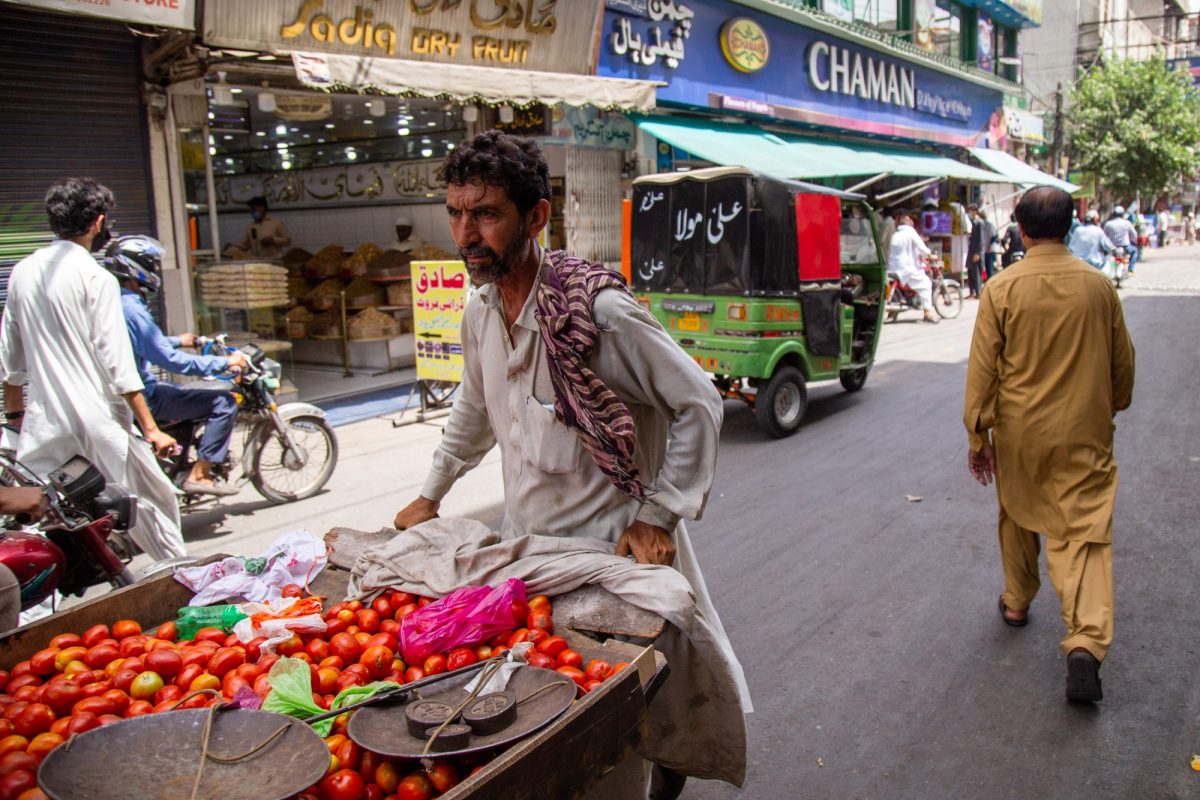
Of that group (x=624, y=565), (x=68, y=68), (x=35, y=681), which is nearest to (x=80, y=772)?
(x=35, y=681)

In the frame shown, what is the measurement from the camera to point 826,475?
22.5 ft

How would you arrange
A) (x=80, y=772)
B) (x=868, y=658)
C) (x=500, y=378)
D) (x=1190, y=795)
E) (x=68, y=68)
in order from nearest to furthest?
1. (x=80, y=772)
2. (x=500, y=378)
3. (x=1190, y=795)
4. (x=868, y=658)
5. (x=68, y=68)

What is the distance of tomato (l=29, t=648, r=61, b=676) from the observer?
222 cm

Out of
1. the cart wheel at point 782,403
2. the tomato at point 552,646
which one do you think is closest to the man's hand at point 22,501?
the tomato at point 552,646

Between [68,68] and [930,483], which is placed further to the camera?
[68,68]

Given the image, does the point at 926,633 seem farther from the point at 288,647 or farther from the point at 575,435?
the point at 288,647

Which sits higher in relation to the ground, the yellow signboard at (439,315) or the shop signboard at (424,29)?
the shop signboard at (424,29)

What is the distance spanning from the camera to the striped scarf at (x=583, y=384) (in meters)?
2.28

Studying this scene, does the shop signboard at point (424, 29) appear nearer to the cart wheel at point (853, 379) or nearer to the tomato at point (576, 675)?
the cart wheel at point (853, 379)

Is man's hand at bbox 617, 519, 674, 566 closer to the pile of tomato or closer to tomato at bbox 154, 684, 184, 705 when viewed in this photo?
the pile of tomato

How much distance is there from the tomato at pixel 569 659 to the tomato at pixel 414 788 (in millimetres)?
434

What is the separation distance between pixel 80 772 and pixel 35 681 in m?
0.53

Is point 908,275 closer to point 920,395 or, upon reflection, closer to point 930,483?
point 920,395

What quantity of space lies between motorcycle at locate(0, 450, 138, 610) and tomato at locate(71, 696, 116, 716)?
1248 mm
